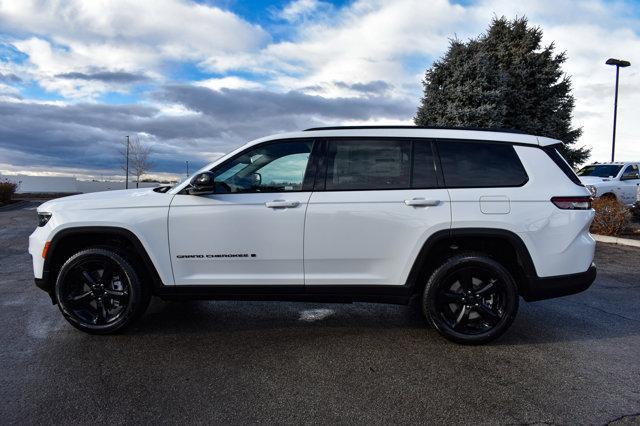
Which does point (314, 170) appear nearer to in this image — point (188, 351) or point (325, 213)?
point (325, 213)

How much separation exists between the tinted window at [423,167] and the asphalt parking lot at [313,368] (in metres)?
1.42

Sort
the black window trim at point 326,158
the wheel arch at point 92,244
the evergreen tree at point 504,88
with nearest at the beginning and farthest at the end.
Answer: the black window trim at point 326,158
the wheel arch at point 92,244
the evergreen tree at point 504,88

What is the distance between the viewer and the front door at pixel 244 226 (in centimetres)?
404

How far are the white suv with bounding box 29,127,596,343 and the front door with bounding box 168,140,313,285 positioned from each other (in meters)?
0.01

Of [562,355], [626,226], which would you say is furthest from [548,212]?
[626,226]

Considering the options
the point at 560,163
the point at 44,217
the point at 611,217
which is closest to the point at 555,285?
the point at 560,163

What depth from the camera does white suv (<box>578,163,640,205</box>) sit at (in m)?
14.0

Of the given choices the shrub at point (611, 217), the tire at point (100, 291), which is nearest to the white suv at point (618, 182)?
the shrub at point (611, 217)

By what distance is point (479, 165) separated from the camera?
409cm

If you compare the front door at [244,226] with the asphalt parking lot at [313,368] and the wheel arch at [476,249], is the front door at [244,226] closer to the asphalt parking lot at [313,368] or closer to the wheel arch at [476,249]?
the asphalt parking lot at [313,368]

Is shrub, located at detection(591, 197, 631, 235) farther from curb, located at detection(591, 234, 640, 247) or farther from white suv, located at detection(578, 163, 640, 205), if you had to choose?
white suv, located at detection(578, 163, 640, 205)

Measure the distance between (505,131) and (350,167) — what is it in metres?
1.48

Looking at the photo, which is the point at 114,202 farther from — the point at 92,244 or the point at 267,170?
the point at 267,170

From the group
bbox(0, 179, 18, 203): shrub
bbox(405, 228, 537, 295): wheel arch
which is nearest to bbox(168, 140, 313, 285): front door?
bbox(405, 228, 537, 295): wheel arch
